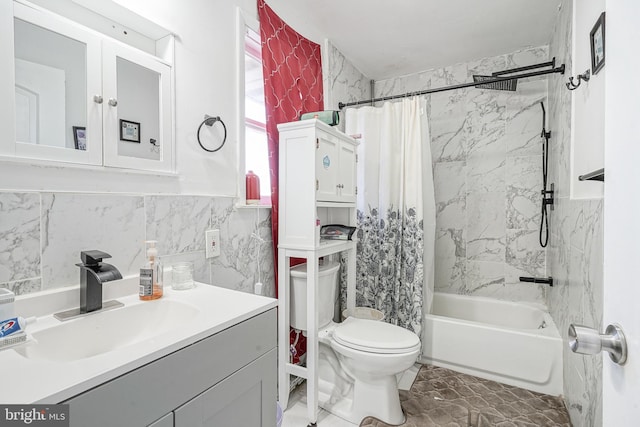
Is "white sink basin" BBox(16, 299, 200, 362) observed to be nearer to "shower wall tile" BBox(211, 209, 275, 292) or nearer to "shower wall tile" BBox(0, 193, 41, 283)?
"shower wall tile" BBox(0, 193, 41, 283)

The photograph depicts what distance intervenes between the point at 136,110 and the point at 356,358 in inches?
61.1

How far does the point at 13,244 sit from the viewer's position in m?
0.86

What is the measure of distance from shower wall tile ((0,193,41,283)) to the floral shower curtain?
6.20 feet

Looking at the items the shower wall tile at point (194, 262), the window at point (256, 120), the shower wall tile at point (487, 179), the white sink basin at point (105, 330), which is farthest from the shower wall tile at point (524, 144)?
the white sink basin at point (105, 330)

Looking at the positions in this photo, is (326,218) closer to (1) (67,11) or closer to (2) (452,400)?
(2) (452,400)

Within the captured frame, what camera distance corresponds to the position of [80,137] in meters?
0.99

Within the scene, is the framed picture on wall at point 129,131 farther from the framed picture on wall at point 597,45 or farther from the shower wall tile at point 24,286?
the framed picture on wall at point 597,45

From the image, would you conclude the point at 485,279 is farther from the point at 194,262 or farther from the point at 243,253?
the point at 194,262

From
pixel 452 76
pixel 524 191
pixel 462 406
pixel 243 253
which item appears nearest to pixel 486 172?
pixel 524 191

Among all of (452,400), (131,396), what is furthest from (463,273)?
(131,396)

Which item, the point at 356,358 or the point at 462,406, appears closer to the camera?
the point at 356,358

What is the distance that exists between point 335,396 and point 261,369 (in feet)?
3.53

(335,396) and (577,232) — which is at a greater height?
(577,232)

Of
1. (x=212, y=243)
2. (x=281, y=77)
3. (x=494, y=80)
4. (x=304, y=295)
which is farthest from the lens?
(x=494, y=80)
